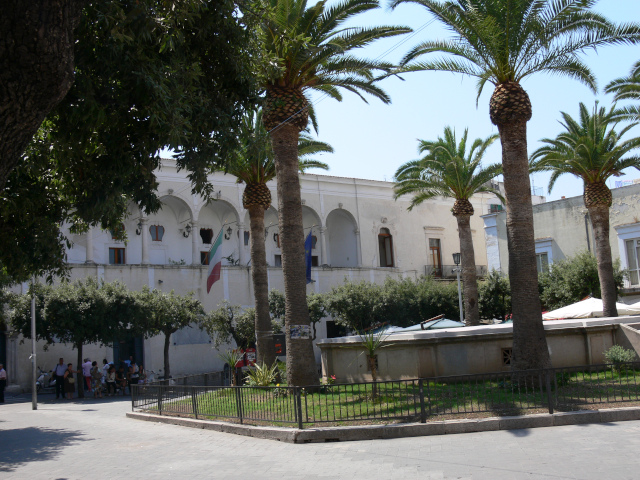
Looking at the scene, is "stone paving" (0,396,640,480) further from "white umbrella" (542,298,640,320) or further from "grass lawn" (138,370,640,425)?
"white umbrella" (542,298,640,320)

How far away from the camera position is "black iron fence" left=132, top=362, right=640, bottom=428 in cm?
1114

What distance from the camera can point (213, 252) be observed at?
2527 cm

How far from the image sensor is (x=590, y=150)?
22.6 m

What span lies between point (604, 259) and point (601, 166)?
3384 mm

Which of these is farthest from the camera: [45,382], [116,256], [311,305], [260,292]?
[116,256]

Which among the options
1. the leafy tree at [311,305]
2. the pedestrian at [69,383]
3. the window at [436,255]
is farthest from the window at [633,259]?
the pedestrian at [69,383]

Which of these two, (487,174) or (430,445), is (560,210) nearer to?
(487,174)

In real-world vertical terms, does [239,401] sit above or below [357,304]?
below

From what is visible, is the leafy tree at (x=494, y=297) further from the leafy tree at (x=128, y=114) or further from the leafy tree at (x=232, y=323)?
the leafy tree at (x=128, y=114)

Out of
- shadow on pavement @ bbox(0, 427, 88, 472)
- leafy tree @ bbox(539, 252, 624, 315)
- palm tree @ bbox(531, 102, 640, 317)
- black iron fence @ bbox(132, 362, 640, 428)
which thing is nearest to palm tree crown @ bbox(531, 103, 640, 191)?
palm tree @ bbox(531, 102, 640, 317)

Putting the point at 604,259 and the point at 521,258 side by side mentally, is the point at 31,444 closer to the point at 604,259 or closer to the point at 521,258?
the point at 521,258

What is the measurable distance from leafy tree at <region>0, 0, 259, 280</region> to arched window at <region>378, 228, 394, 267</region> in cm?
3602

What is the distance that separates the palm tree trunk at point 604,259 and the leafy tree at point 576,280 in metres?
8.25

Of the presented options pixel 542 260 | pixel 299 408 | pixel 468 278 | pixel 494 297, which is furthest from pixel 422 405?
pixel 542 260
